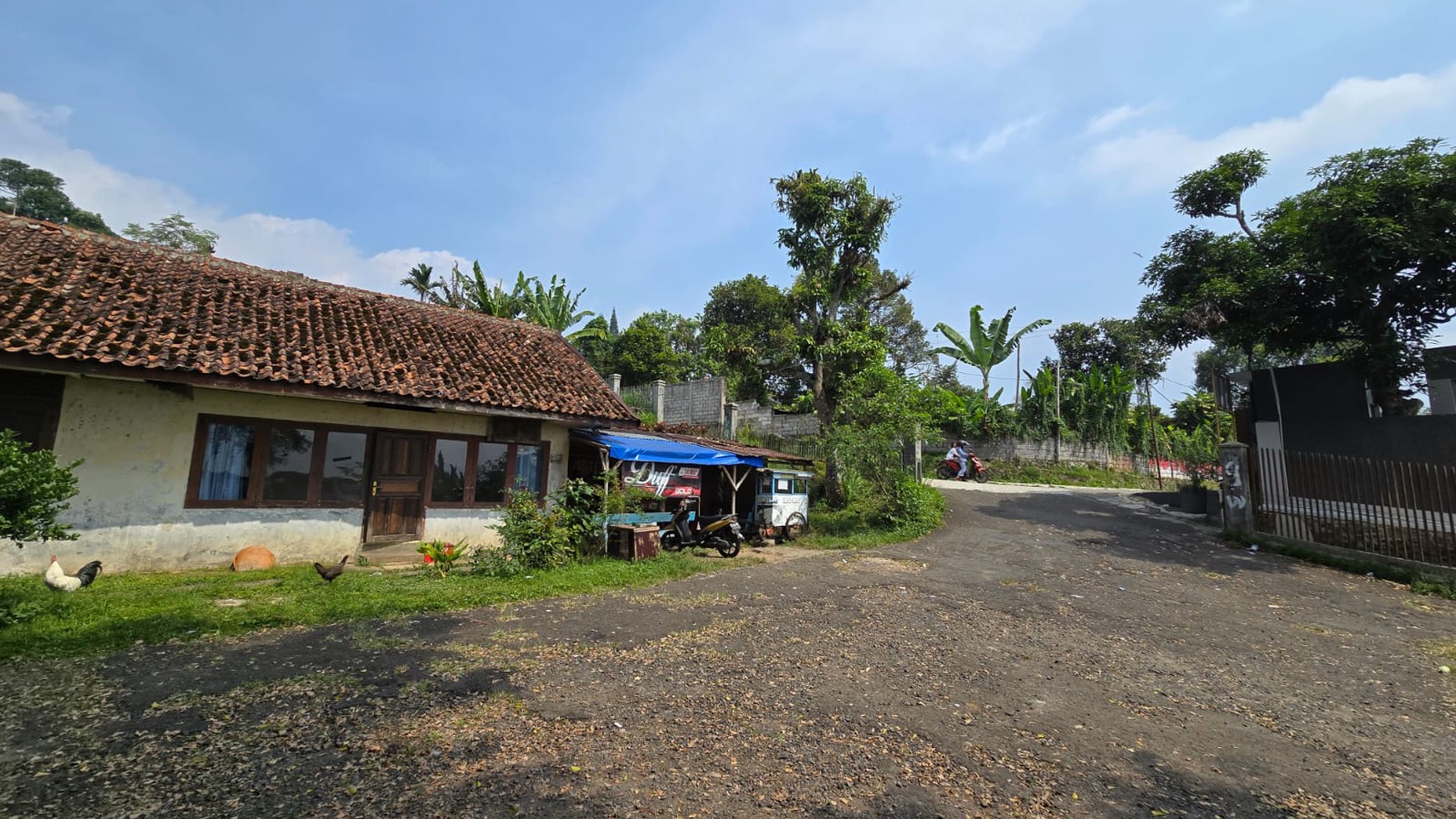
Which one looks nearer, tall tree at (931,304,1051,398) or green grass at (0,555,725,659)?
green grass at (0,555,725,659)

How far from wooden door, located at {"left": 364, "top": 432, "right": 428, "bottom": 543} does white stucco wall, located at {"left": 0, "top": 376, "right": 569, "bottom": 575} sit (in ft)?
1.09

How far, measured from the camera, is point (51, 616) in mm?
5285

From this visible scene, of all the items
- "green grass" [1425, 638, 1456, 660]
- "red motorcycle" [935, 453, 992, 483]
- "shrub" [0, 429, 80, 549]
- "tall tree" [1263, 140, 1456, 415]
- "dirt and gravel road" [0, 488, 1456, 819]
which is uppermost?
"tall tree" [1263, 140, 1456, 415]

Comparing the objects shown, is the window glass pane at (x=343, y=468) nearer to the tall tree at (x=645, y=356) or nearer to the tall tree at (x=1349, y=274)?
the tall tree at (x=1349, y=274)

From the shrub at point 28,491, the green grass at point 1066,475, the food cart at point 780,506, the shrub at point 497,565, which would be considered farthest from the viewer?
the green grass at point 1066,475

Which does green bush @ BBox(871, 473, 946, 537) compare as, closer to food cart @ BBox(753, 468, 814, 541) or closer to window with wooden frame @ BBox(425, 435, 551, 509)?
food cart @ BBox(753, 468, 814, 541)

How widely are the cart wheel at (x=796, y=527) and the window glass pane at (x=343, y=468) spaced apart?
8.25 m

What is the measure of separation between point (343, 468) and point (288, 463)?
2.25ft

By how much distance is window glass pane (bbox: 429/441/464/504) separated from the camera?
9.74m

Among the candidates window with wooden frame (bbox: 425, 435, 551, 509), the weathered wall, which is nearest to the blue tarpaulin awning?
window with wooden frame (bbox: 425, 435, 551, 509)

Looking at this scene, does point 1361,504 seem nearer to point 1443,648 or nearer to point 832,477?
point 1443,648

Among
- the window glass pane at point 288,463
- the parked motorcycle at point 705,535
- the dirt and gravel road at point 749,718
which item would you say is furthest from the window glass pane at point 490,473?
the dirt and gravel road at point 749,718

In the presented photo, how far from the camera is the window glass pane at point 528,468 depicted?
10.6 meters

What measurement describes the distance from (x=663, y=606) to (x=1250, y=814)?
16.7 ft
